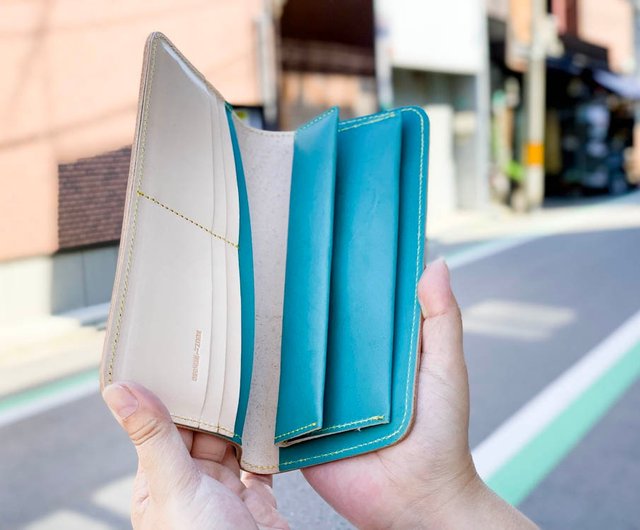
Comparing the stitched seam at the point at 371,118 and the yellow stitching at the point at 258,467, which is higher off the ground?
the stitched seam at the point at 371,118

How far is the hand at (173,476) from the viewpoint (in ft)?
2.50

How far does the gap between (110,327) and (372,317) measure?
1.29 feet

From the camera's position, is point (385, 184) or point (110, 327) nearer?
point (110, 327)

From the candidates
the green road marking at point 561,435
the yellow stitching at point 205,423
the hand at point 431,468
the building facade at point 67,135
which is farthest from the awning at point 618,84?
the yellow stitching at point 205,423

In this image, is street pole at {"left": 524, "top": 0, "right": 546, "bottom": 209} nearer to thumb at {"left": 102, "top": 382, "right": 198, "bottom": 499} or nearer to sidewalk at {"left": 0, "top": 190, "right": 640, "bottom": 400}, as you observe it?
sidewalk at {"left": 0, "top": 190, "right": 640, "bottom": 400}

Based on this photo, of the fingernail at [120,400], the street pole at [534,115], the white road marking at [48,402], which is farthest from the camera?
the street pole at [534,115]

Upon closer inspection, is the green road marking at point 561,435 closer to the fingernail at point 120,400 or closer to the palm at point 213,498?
the palm at point 213,498

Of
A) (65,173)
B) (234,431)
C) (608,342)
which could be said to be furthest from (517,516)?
(608,342)

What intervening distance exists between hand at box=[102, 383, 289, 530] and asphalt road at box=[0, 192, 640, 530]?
33 cm

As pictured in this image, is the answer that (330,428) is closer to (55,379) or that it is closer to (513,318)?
(55,379)

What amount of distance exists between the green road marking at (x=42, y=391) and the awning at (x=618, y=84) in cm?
1178

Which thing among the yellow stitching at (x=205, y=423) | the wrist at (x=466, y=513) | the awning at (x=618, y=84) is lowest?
the awning at (x=618, y=84)

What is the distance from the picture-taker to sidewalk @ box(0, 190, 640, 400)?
1183 mm

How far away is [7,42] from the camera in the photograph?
1890 mm
